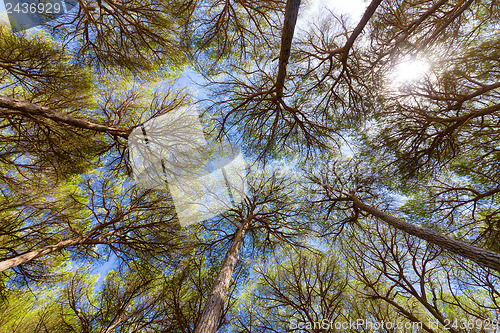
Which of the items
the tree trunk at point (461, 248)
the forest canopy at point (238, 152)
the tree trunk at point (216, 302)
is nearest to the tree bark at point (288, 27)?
the forest canopy at point (238, 152)

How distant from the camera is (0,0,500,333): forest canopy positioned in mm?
3535

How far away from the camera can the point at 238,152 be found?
5059mm

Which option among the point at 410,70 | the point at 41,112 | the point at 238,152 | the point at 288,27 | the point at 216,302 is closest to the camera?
the point at 288,27

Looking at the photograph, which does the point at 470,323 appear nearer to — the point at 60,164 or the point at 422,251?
the point at 422,251

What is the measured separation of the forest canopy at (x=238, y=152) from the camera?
354 cm

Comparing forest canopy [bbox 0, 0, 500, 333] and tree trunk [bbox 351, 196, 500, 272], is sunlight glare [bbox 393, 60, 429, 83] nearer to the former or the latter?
forest canopy [bbox 0, 0, 500, 333]

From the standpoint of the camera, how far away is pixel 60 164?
4.06 meters

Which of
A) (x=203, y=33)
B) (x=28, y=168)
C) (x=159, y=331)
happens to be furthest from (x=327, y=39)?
(x=159, y=331)

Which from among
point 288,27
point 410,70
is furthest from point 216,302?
point 410,70

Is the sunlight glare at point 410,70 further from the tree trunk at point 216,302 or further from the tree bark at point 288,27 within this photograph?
the tree trunk at point 216,302

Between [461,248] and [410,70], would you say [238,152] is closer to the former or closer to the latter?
[461,248]

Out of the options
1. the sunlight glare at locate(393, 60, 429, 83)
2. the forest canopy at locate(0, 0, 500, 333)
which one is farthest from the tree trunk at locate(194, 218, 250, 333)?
the sunlight glare at locate(393, 60, 429, 83)

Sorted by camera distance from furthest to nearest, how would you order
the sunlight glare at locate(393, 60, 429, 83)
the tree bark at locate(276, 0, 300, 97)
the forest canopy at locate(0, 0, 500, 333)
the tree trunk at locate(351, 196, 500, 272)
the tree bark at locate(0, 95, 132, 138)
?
the sunlight glare at locate(393, 60, 429, 83), the forest canopy at locate(0, 0, 500, 333), the tree bark at locate(0, 95, 132, 138), the tree bark at locate(276, 0, 300, 97), the tree trunk at locate(351, 196, 500, 272)

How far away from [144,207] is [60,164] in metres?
2.44
